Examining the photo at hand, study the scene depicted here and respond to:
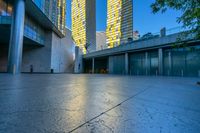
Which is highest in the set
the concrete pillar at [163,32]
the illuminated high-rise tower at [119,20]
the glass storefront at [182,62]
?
the illuminated high-rise tower at [119,20]

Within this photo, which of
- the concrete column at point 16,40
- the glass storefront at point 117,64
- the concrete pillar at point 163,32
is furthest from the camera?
the glass storefront at point 117,64

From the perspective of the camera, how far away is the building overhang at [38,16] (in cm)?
2255

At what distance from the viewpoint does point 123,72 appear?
29594 mm

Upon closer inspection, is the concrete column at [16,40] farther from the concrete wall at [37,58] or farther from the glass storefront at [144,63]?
the glass storefront at [144,63]

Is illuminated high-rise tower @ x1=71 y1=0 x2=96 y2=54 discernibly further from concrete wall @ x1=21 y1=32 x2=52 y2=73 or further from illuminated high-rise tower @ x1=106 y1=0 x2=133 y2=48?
concrete wall @ x1=21 y1=32 x2=52 y2=73

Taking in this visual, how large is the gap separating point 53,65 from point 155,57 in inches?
947

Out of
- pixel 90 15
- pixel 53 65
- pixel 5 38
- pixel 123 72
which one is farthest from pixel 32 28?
pixel 90 15

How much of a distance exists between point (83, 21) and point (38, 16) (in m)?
45.1

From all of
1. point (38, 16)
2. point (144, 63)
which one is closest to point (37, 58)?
point (38, 16)

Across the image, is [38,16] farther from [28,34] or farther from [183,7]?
[183,7]

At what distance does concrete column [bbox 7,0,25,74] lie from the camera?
61.9 feet

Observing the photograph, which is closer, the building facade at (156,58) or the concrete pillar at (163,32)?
the building facade at (156,58)

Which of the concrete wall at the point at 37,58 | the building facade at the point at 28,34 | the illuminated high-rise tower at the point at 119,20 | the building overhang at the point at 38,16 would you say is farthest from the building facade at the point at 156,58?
the illuminated high-rise tower at the point at 119,20

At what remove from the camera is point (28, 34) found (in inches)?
1018
